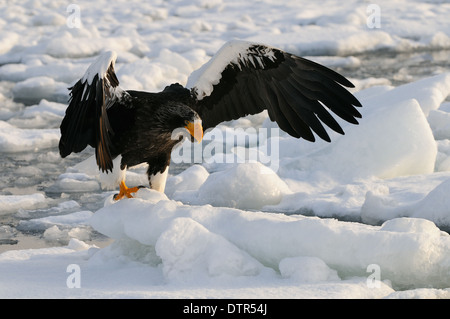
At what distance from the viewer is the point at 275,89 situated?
5.22 metres

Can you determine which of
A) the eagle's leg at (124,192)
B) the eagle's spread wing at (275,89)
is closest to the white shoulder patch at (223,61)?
the eagle's spread wing at (275,89)

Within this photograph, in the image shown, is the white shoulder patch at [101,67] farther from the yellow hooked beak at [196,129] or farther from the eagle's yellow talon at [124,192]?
the eagle's yellow talon at [124,192]

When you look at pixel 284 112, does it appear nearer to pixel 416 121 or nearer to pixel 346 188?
pixel 346 188

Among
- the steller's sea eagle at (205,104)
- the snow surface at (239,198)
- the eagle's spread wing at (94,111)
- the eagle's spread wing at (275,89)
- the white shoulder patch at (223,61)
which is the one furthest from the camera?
the white shoulder patch at (223,61)

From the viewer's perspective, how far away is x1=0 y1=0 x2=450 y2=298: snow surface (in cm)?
392

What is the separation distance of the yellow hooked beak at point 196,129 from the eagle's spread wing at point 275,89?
0.52 metres

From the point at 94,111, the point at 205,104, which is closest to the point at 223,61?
the point at 205,104

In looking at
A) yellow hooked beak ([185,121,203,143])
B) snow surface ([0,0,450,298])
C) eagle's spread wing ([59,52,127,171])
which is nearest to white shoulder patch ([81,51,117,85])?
eagle's spread wing ([59,52,127,171])

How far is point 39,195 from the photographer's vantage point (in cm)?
646

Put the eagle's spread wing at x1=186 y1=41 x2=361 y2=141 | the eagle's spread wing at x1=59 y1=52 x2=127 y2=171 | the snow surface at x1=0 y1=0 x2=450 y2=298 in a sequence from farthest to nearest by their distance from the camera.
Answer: the eagle's spread wing at x1=186 y1=41 x2=361 y2=141 → the eagle's spread wing at x1=59 y1=52 x2=127 y2=171 → the snow surface at x1=0 y1=0 x2=450 y2=298

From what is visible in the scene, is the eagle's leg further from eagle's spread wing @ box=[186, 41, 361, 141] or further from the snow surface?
eagle's spread wing @ box=[186, 41, 361, 141]

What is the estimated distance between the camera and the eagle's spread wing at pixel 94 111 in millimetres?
4488
